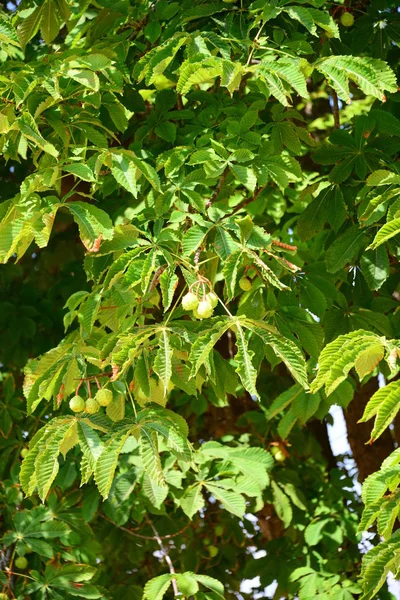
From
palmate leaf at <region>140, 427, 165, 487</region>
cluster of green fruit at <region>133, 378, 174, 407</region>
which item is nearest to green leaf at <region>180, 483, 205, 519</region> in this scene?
cluster of green fruit at <region>133, 378, 174, 407</region>

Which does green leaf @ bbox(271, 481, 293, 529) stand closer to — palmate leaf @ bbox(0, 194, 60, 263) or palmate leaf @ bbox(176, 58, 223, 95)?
palmate leaf @ bbox(0, 194, 60, 263)

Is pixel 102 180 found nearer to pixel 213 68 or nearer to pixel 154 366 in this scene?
pixel 213 68

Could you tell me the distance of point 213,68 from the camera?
204 cm

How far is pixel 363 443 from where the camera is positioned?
4.07m

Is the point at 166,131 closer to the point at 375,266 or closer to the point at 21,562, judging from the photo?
the point at 375,266

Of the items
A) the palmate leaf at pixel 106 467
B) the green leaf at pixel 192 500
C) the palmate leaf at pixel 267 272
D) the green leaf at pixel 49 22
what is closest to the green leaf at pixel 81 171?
the palmate leaf at pixel 267 272

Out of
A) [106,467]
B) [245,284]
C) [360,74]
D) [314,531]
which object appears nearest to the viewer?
[106,467]

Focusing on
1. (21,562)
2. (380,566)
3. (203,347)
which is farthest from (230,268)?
(21,562)

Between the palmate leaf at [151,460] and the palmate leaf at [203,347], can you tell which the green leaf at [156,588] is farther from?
Result: the palmate leaf at [203,347]

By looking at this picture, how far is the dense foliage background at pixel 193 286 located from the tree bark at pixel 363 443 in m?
0.35

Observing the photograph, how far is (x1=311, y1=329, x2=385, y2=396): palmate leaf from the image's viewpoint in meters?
1.73

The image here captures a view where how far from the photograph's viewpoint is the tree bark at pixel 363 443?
158 inches

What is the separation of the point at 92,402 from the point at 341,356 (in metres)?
0.60

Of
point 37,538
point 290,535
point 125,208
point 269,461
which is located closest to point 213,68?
point 125,208
